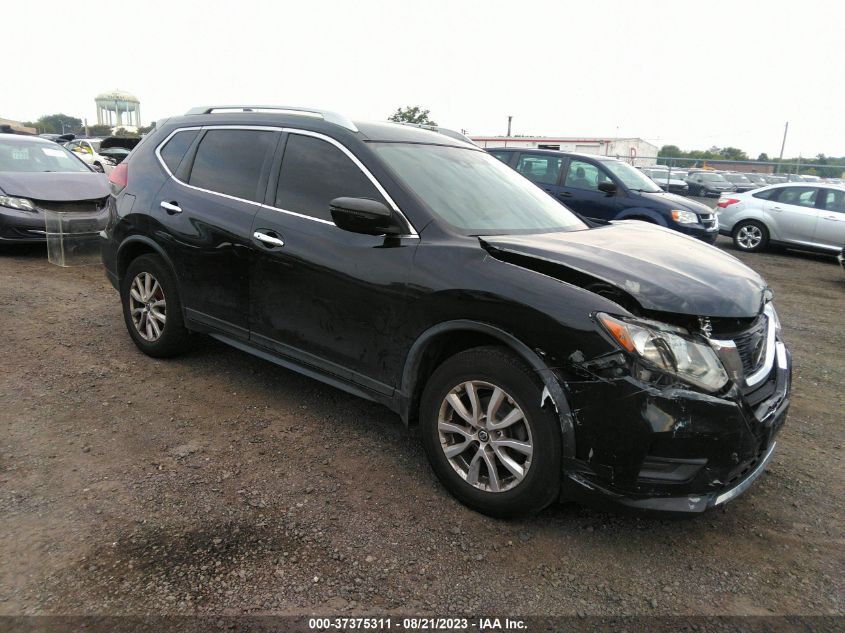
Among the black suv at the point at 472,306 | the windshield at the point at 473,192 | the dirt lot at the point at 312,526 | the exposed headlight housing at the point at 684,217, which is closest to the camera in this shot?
the dirt lot at the point at 312,526

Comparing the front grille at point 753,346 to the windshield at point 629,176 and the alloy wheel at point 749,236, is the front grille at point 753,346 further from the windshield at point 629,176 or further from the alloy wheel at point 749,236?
the alloy wheel at point 749,236

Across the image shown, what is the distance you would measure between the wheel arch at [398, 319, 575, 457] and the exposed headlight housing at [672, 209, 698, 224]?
7.82 metres

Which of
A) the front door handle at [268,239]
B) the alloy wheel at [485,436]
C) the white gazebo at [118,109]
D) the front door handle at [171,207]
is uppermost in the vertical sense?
the white gazebo at [118,109]

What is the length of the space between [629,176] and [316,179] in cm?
798

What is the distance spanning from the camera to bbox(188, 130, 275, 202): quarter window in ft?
12.9

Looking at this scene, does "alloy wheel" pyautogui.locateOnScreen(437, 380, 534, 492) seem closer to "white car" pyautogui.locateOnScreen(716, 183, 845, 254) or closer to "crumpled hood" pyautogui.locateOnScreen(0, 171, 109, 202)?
"crumpled hood" pyautogui.locateOnScreen(0, 171, 109, 202)

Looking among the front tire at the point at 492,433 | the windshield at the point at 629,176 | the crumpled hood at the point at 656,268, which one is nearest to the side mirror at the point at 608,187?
the windshield at the point at 629,176

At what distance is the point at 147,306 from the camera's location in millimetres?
4578

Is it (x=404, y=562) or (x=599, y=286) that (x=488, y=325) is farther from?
(x=404, y=562)

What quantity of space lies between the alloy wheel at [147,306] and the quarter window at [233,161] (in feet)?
2.72

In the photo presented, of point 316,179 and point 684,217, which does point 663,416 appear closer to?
point 316,179

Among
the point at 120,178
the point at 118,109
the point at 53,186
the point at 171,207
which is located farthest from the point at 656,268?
the point at 118,109

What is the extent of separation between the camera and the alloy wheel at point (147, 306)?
4496 mm

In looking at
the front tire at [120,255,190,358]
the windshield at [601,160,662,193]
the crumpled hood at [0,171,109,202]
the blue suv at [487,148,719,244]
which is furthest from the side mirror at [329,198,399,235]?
the windshield at [601,160,662,193]
